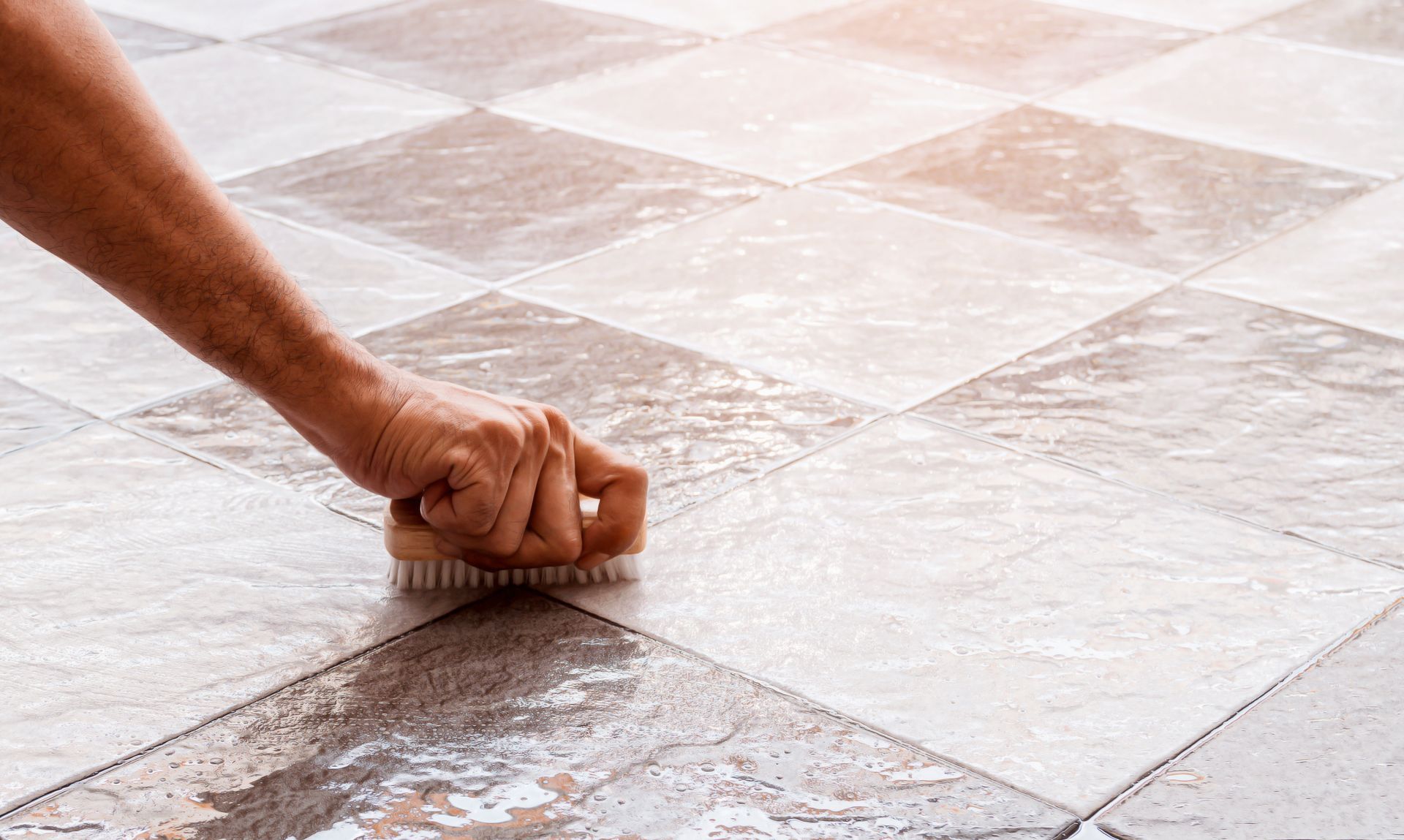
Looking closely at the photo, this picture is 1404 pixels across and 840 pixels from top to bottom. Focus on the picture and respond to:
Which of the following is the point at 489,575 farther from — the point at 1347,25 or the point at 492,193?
the point at 1347,25

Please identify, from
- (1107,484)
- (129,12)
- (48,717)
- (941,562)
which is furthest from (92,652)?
(129,12)

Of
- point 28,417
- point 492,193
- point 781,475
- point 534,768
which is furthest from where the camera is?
point 492,193

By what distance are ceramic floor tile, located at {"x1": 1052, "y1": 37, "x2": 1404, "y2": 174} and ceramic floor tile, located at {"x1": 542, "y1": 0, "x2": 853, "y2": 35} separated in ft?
2.40

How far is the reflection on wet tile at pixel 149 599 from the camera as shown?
1.16 m

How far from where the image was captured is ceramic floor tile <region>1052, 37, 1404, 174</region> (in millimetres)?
2549

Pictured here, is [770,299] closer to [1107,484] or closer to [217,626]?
[1107,484]

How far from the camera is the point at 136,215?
3.77ft

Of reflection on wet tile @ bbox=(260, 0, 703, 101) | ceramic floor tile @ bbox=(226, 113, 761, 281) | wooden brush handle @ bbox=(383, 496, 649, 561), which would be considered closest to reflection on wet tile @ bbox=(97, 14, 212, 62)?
reflection on wet tile @ bbox=(260, 0, 703, 101)

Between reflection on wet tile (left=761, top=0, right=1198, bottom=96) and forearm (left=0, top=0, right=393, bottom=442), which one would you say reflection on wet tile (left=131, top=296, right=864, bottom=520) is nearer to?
forearm (left=0, top=0, right=393, bottom=442)

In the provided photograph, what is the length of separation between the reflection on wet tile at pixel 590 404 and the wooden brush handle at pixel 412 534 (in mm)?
141

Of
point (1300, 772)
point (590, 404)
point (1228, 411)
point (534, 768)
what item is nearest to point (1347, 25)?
point (1228, 411)

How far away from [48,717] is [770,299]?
41.4 inches

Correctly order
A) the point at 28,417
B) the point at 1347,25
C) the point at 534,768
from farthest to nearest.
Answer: the point at 1347,25
the point at 28,417
the point at 534,768

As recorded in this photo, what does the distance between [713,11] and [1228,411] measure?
196 cm
